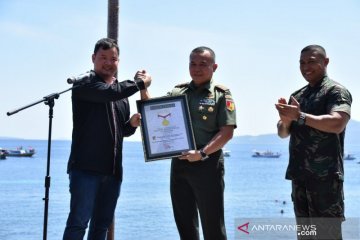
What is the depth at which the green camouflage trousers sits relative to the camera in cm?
504

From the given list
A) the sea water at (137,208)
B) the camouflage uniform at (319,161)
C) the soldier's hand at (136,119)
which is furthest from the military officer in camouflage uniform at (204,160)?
the sea water at (137,208)

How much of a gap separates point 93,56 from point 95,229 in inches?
59.4

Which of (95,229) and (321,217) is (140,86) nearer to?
(95,229)

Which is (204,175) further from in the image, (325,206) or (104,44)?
(104,44)

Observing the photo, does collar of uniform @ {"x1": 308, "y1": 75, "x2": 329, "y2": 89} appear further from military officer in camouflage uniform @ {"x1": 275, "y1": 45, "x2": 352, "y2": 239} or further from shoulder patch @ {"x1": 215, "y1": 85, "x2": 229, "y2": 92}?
shoulder patch @ {"x1": 215, "y1": 85, "x2": 229, "y2": 92}

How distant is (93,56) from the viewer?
5375 millimetres

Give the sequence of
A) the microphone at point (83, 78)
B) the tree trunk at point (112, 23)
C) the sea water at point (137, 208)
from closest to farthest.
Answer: the microphone at point (83, 78)
the tree trunk at point (112, 23)
the sea water at point (137, 208)

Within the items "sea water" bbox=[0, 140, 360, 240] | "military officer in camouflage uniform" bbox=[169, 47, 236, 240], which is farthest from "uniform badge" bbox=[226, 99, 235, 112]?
"sea water" bbox=[0, 140, 360, 240]

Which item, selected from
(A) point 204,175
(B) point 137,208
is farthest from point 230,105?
(B) point 137,208

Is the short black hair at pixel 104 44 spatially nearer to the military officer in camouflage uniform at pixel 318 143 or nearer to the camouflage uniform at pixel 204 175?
the camouflage uniform at pixel 204 175

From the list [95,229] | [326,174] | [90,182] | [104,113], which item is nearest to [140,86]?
[104,113]

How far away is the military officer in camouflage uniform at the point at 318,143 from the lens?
4.98m

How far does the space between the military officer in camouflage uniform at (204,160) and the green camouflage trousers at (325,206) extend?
0.74 metres

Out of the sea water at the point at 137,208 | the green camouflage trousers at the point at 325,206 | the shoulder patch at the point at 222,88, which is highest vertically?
the shoulder patch at the point at 222,88
